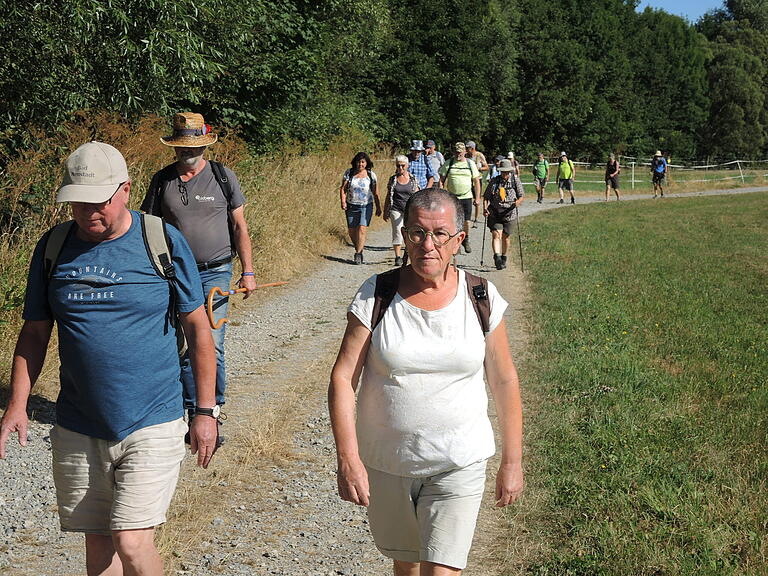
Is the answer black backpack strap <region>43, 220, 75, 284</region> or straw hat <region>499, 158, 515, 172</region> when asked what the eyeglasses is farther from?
straw hat <region>499, 158, 515, 172</region>

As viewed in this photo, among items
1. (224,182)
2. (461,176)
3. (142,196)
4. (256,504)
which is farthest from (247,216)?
(256,504)

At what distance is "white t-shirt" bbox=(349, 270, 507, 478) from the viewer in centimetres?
322

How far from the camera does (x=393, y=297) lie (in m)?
3.30

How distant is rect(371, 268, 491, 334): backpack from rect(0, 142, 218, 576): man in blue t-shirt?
2.47 ft

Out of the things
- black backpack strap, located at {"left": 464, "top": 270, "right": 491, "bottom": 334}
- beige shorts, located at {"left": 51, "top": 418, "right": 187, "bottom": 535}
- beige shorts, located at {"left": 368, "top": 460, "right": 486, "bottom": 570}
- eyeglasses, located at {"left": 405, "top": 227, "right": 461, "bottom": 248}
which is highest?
eyeglasses, located at {"left": 405, "top": 227, "right": 461, "bottom": 248}

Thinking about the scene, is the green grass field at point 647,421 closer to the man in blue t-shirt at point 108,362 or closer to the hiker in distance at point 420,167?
the man in blue t-shirt at point 108,362

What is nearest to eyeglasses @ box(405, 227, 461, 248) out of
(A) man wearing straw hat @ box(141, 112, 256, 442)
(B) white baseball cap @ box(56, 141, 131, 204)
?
(B) white baseball cap @ box(56, 141, 131, 204)

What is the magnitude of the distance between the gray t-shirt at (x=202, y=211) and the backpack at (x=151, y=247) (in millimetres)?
2503

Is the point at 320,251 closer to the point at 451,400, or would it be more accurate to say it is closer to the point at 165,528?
the point at 165,528

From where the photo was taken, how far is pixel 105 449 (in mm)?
3406

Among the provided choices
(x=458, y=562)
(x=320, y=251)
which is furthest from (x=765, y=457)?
(x=320, y=251)

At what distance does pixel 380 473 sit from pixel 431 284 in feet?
2.31

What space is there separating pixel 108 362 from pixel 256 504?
223 cm

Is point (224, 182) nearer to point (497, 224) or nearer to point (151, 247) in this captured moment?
point (151, 247)
